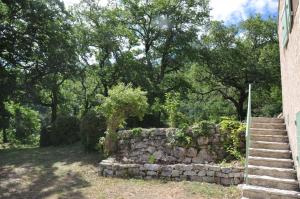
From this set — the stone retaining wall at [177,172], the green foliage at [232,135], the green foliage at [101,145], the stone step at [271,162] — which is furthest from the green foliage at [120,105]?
the stone step at [271,162]

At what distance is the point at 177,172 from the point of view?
9586 millimetres

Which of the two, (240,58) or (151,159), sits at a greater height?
(240,58)

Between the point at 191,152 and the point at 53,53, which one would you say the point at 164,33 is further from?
the point at 191,152

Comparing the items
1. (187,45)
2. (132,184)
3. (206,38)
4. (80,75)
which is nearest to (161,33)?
(187,45)

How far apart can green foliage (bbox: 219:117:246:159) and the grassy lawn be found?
1529 millimetres

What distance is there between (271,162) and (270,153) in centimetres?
40

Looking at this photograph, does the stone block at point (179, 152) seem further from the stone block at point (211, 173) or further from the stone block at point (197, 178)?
the stone block at point (211, 173)

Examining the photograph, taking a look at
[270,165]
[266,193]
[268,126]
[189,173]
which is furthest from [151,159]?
[266,193]

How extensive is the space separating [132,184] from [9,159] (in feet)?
21.7

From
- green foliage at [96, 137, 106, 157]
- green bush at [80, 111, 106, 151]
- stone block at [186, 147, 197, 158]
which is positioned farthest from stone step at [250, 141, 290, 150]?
green bush at [80, 111, 106, 151]

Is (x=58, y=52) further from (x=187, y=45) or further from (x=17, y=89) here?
(x=187, y=45)

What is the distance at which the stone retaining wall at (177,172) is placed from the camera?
8859 mm

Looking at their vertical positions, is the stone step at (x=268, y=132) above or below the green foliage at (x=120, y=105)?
below

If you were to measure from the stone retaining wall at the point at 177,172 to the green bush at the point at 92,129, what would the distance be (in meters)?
2.20
